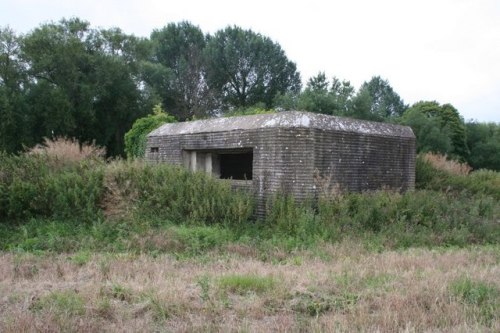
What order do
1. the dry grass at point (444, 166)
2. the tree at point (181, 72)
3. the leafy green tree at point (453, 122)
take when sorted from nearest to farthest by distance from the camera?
the dry grass at point (444, 166)
the leafy green tree at point (453, 122)
the tree at point (181, 72)

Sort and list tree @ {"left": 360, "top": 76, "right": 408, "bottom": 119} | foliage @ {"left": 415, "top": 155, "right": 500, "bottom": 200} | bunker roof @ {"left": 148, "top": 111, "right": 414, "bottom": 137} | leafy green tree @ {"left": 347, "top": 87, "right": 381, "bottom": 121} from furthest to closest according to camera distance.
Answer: tree @ {"left": 360, "top": 76, "right": 408, "bottom": 119} < leafy green tree @ {"left": 347, "top": 87, "right": 381, "bottom": 121} < foliage @ {"left": 415, "top": 155, "right": 500, "bottom": 200} < bunker roof @ {"left": 148, "top": 111, "right": 414, "bottom": 137}

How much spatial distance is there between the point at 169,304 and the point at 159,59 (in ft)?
158

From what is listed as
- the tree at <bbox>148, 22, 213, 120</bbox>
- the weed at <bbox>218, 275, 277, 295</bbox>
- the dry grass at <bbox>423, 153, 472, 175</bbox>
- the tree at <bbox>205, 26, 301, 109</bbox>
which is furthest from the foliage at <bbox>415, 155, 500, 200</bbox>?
the tree at <bbox>205, 26, 301, 109</bbox>

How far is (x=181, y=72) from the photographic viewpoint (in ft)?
148

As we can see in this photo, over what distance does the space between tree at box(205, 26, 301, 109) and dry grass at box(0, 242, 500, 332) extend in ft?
135

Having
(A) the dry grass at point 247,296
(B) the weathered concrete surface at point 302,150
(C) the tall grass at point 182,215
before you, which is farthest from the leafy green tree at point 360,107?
(A) the dry grass at point 247,296

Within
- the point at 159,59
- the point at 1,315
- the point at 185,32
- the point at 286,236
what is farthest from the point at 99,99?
the point at 1,315

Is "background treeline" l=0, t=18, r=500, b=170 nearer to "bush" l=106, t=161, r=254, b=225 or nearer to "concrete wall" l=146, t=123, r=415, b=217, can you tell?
"concrete wall" l=146, t=123, r=415, b=217

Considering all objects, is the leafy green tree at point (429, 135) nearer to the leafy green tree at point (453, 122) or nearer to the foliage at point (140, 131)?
the leafy green tree at point (453, 122)

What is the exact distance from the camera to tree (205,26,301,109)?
155 feet

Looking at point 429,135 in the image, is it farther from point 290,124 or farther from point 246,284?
point 246,284

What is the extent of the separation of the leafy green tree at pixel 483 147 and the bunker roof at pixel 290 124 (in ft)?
113

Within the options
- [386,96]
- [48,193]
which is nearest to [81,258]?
[48,193]

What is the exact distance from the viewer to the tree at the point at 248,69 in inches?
1855
